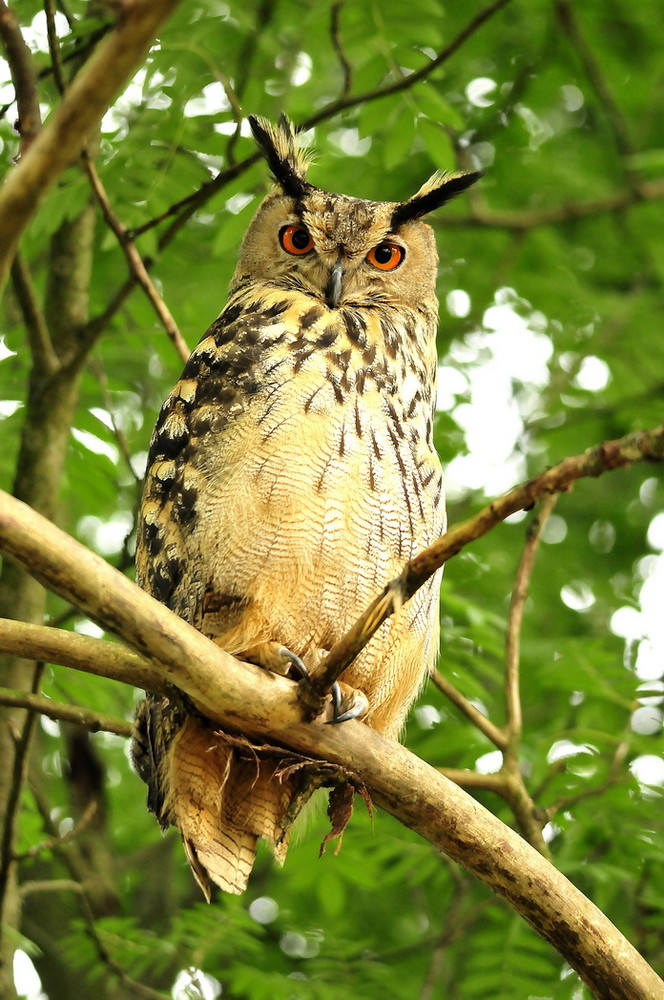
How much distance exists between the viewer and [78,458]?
385cm

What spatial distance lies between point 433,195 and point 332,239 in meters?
0.48

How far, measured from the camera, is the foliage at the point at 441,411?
138 inches

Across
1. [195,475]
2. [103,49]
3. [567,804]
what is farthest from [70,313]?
[103,49]

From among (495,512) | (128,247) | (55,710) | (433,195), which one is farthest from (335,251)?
(495,512)

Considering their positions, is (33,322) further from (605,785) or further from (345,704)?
(605,785)

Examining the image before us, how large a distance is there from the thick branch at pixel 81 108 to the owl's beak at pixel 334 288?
5.86ft

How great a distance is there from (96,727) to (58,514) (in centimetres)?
128

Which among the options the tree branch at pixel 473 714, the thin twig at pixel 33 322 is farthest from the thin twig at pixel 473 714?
the thin twig at pixel 33 322

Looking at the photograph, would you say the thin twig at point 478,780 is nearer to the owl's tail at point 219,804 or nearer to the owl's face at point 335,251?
the owl's tail at point 219,804

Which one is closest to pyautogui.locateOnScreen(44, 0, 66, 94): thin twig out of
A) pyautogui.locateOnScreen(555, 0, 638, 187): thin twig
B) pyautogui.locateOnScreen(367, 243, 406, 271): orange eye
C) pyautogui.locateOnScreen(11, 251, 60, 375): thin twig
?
pyautogui.locateOnScreen(11, 251, 60, 375): thin twig

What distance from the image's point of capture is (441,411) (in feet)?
15.2

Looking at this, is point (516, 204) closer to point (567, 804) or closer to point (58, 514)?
point (58, 514)

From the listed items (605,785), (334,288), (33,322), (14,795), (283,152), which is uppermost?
(283,152)

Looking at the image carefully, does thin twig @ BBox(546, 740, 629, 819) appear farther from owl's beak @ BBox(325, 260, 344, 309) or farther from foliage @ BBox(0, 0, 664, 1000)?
owl's beak @ BBox(325, 260, 344, 309)
